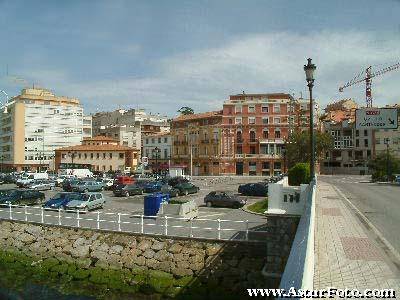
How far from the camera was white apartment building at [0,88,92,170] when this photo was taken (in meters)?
109

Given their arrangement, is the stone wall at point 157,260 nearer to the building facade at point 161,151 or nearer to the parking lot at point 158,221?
the parking lot at point 158,221

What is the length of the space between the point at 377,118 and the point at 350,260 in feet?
39.0

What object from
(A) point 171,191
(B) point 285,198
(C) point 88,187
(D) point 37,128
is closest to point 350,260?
(B) point 285,198

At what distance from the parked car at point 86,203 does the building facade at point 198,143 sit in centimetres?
5097

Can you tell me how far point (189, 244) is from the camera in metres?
21.3

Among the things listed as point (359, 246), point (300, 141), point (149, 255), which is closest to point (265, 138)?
point (300, 141)

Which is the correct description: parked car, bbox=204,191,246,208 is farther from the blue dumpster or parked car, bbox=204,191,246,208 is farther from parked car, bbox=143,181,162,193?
parked car, bbox=143,181,162,193

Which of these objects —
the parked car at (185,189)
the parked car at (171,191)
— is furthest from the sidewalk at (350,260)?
the parked car at (185,189)

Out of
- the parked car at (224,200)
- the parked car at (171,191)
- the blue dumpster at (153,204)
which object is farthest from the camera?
the parked car at (171,191)

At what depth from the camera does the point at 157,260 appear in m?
21.6

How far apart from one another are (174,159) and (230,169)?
1689cm

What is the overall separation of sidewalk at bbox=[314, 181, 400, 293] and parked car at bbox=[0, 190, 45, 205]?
89.3 feet

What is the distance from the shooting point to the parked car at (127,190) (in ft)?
141

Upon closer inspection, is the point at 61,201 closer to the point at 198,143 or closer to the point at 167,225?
the point at 167,225
